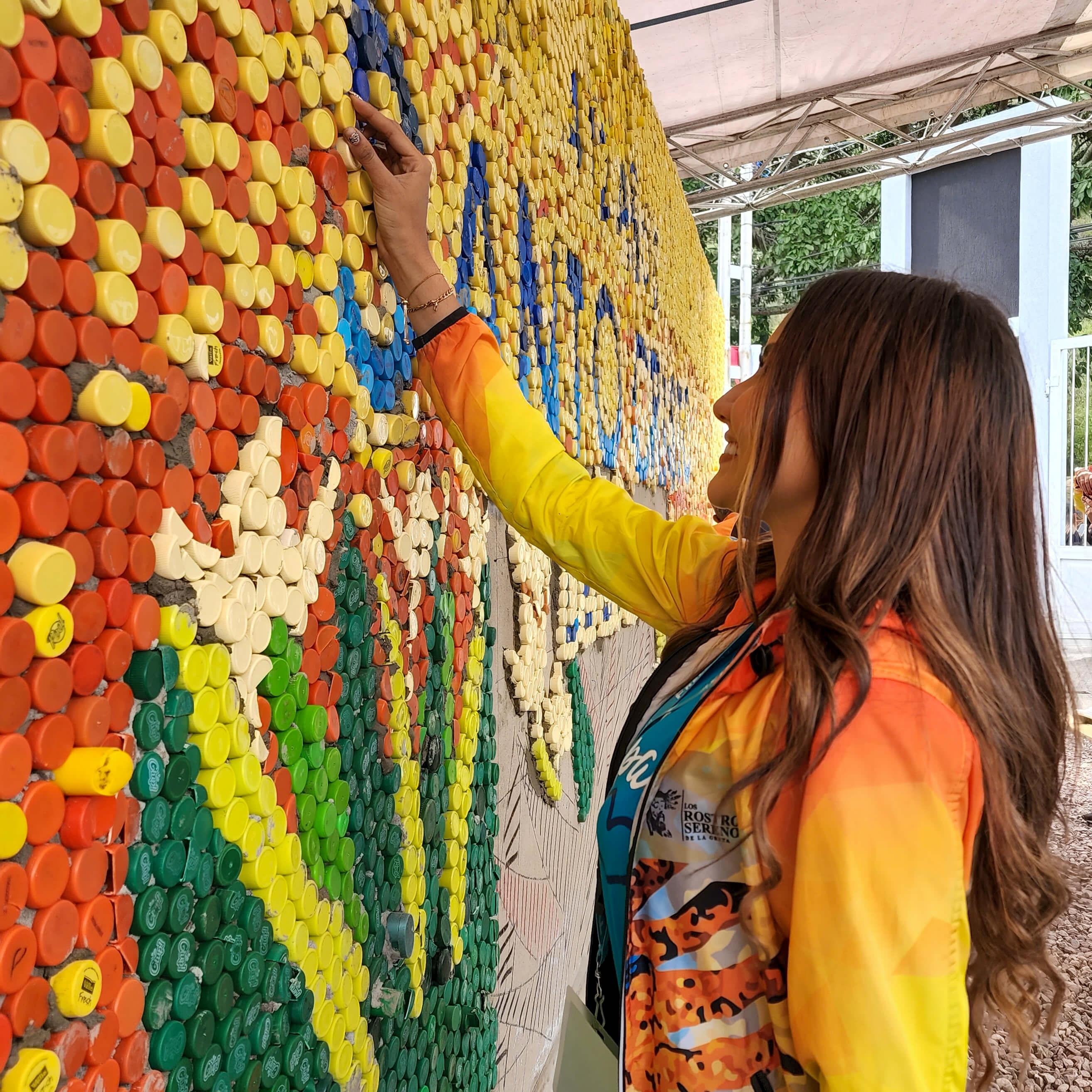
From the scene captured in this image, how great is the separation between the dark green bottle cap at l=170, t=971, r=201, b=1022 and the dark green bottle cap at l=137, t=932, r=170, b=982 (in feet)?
0.08

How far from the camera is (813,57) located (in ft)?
16.1

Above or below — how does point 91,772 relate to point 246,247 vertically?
below

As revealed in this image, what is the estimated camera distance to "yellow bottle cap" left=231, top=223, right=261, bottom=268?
28.6 inches

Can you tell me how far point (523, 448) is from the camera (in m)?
1.21

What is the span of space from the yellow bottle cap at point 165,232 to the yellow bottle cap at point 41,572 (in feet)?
0.74

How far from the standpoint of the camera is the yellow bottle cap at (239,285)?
0.72 m

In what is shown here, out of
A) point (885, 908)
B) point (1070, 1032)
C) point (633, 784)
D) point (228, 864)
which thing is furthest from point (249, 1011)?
point (1070, 1032)

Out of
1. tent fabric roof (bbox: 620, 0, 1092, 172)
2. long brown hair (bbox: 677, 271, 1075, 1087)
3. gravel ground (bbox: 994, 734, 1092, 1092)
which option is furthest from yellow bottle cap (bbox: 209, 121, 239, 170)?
tent fabric roof (bbox: 620, 0, 1092, 172)

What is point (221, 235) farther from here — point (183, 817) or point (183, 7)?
point (183, 817)

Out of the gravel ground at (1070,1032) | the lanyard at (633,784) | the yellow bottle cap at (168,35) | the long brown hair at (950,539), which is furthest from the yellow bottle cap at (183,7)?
the gravel ground at (1070,1032)

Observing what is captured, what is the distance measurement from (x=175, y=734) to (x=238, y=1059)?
288 millimetres

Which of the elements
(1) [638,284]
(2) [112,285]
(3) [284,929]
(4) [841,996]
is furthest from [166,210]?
(1) [638,284]

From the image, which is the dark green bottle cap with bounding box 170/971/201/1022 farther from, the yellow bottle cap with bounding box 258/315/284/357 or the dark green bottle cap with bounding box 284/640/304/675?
the yellow bottle cap with bounding box 258/315/284/357

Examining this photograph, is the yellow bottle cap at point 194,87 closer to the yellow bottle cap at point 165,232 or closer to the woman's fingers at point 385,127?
the yellow bottle cap at point 165,232
